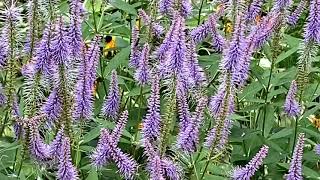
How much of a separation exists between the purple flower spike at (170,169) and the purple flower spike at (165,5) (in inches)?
42.6

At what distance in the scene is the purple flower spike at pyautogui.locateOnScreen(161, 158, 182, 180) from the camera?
3285 millimetres

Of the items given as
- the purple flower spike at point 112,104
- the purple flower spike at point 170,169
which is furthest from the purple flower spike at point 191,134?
the purple flower spike at point 112,104

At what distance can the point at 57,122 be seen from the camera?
349 cm

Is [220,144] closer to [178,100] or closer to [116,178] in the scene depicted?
[178,100]

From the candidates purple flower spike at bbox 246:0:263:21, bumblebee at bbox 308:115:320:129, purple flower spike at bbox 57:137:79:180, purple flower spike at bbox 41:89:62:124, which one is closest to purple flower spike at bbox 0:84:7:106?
purple flower spike at bbox 41:89:62:124

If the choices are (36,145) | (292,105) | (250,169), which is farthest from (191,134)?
(292,105)

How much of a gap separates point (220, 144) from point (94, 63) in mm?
725

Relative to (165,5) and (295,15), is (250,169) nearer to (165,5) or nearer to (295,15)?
(165,5)

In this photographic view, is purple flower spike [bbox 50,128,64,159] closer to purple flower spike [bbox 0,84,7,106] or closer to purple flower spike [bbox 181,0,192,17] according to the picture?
purple flower spike [bbox 0,84,7,106]

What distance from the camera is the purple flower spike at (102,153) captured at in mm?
3179

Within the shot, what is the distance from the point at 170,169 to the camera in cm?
332

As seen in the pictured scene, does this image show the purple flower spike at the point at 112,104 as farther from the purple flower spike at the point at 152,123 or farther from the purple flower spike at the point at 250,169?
the purple flower spike at the point at 250,169

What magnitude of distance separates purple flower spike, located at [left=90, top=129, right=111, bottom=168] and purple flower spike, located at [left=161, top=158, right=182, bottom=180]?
26 centimetres

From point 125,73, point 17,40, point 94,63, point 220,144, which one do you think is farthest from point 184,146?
point 125,73
